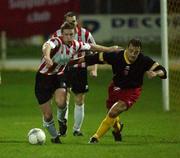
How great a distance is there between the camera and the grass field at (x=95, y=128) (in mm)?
11055

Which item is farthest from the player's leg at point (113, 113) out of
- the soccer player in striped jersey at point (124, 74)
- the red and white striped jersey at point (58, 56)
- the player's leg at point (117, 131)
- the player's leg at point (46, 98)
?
the red and white striped jersey at point (58, 56)

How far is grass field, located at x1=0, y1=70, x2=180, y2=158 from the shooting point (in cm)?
1105

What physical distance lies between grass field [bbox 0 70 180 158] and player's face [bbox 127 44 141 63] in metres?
1.32

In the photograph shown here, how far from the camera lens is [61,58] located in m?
12.3

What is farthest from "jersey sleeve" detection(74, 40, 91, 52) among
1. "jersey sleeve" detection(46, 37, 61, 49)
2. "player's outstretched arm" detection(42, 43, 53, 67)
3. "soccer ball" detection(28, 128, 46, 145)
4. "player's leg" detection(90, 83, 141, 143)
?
"soccer ball" detection(28, 128, 46, 145)

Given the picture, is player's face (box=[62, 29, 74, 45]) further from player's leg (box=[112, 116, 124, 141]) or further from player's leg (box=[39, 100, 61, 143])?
player's leg (box=[112, 116, 124, 141])

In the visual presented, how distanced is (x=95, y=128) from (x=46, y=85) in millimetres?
2633

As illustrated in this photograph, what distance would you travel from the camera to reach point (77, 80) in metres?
13.9

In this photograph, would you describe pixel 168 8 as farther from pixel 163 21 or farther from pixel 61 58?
pixel 61 58

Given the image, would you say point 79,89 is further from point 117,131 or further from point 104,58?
point 104,58

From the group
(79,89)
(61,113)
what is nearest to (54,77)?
(61,113)

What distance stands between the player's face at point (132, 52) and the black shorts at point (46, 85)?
1.20 metres

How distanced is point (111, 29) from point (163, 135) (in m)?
17.5

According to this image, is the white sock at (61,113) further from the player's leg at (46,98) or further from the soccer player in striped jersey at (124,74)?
the soccer player in striped jersey at (124,74)
